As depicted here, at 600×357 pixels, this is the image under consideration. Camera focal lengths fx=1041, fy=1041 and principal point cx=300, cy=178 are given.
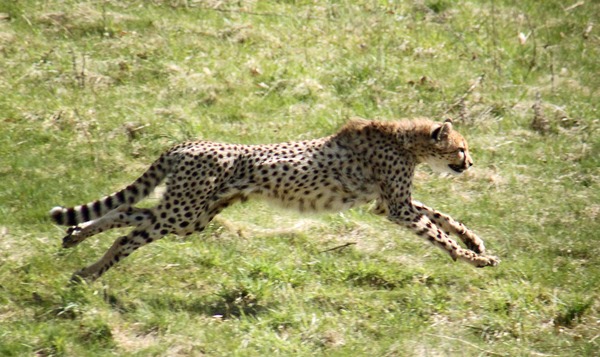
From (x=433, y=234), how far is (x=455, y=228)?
318mm

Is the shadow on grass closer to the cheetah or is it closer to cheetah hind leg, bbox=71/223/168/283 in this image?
cheetah hind leg, bbox=71/223/168/283

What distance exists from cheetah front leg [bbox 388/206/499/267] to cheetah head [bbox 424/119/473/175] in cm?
50

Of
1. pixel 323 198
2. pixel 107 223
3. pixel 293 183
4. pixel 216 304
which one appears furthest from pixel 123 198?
pixel 323 198

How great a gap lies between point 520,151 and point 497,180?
661 millimetres

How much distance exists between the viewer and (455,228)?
691 centimetres

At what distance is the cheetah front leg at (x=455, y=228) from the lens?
6.84 m

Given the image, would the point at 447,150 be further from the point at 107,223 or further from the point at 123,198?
the point at 107,223

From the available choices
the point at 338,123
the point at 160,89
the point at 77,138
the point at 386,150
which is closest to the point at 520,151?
the point at 338,123

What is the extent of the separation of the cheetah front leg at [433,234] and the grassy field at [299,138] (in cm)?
16

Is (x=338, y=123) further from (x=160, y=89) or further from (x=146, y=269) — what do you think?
(x=146, y=269)

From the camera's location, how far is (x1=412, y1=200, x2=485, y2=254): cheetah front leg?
22.5 ft

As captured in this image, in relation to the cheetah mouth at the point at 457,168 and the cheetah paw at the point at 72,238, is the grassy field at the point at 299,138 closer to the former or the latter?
the cheetah paw at the point at 72,238

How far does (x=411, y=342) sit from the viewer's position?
5824 mm

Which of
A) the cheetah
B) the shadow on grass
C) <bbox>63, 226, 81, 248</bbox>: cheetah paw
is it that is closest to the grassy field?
the shadow on grass
